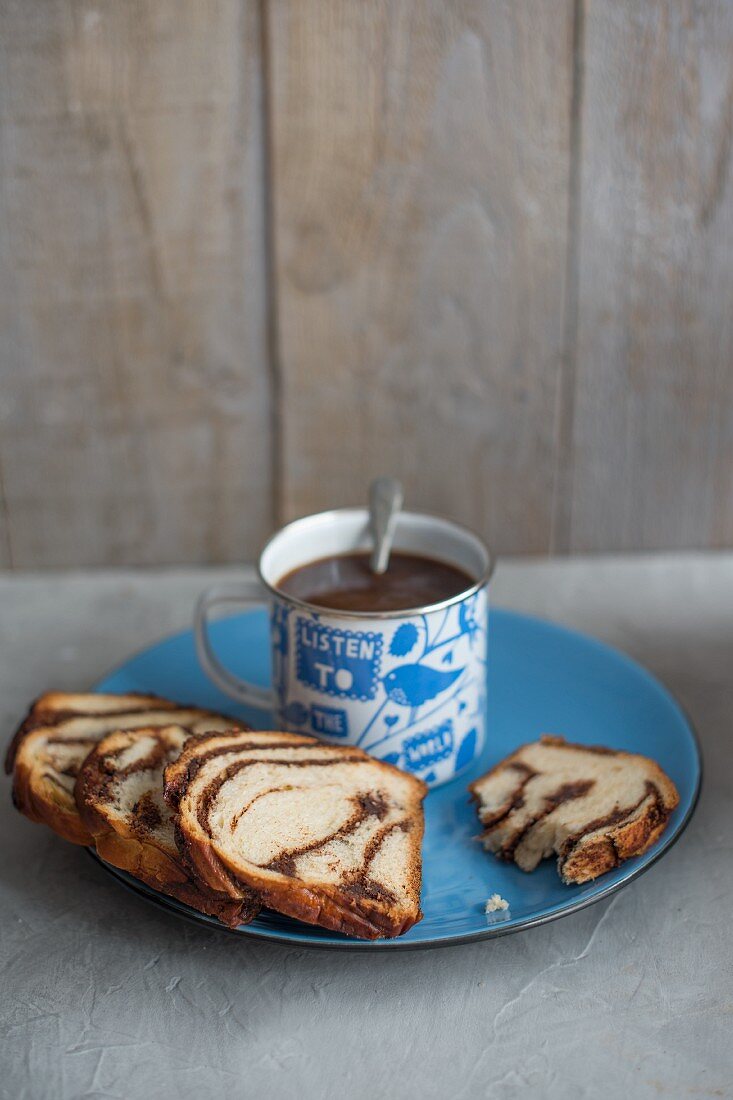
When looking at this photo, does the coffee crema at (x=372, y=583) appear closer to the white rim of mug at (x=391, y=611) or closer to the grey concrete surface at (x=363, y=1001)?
the white rim of mug at (x=391, y=611)

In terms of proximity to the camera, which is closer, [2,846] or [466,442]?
[2,846]

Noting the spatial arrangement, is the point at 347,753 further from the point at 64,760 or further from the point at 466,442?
the point at 466,442

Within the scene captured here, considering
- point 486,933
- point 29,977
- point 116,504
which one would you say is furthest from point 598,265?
point 29,977

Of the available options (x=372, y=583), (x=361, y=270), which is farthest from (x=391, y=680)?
(x=361, y=270)

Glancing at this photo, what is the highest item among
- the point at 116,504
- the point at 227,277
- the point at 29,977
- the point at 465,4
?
the point at 465,4

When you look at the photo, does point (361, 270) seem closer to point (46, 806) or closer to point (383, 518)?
point (383, 518)

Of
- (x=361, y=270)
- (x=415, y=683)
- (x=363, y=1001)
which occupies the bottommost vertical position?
(x=363, y=1001)

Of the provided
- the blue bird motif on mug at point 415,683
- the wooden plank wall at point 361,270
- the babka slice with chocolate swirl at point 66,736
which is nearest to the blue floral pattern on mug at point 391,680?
the blue bird motif on mug at point 415,683

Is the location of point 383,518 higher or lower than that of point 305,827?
higher
